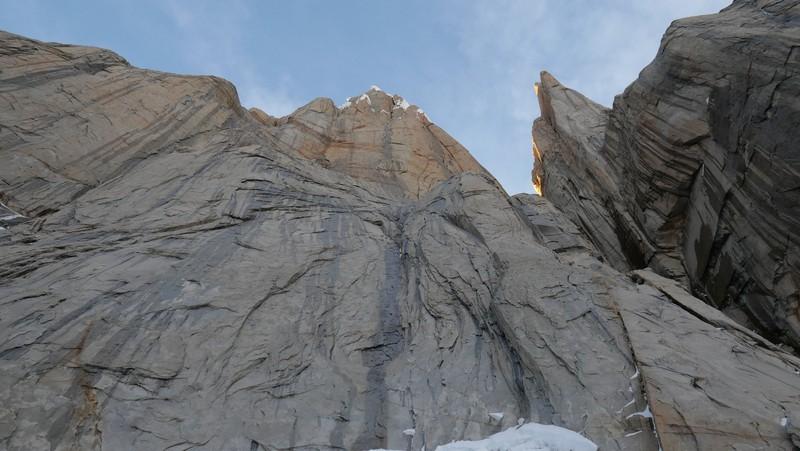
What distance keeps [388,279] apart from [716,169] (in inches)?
491

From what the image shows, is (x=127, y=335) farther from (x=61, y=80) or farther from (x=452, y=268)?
(x=61, y=80)

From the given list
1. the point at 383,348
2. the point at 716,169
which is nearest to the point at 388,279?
the point at 383,348

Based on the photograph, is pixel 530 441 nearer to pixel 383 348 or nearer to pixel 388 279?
pixel 383 348

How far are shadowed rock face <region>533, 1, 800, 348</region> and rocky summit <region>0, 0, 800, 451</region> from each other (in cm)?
9

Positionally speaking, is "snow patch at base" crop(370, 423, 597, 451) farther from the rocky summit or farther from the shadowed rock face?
the shadowed rock face

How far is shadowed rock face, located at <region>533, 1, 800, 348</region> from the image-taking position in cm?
1530

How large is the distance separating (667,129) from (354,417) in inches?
673

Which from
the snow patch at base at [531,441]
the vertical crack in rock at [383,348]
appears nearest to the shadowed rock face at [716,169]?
the snow patch at base at [531,441]

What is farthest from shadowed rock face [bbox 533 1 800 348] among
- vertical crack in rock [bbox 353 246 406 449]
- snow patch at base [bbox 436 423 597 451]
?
vertical crack in rock [bbox 353 246 406 449]

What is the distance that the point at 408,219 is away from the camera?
19.7 metres

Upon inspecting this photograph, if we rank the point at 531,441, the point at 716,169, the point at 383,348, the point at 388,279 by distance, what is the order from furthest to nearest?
the point at 716,169
the point at 388,279
the point at 383,348
the point at 531,441

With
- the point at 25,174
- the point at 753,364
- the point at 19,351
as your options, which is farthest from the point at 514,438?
the point at 25,174

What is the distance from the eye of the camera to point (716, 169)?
1830cm

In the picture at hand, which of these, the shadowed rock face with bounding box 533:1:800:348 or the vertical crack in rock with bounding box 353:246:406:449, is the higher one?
the shadowed rock face with bounding box 533:1:800:348
